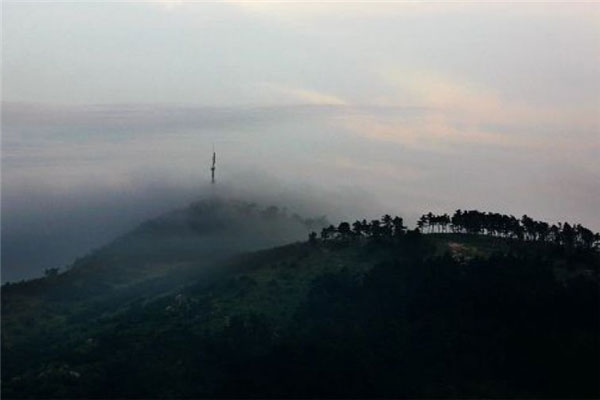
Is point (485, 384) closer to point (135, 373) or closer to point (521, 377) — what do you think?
point (521, 377)

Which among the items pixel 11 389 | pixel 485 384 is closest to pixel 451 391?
pixel 485 384

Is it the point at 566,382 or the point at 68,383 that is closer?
the point at 566,382

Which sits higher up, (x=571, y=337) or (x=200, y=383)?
(x=571, y=337)

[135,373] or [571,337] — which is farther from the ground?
[571,337]

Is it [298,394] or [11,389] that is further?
[11,389]

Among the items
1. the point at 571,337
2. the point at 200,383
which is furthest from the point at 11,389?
the point at 571,337

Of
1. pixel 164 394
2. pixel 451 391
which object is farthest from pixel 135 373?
pixel 451 391

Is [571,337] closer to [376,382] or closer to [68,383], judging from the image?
[376,382]
